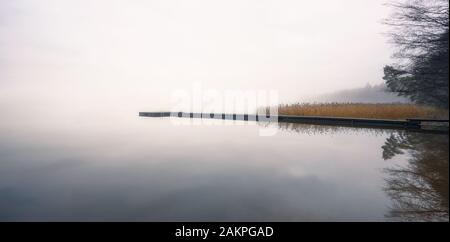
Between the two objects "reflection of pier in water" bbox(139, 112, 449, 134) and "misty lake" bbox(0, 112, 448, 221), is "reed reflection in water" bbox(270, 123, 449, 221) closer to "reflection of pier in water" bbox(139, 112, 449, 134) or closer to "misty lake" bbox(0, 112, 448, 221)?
"misty lake" bbox(0, 112, 448, 221)

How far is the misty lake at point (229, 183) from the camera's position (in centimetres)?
404

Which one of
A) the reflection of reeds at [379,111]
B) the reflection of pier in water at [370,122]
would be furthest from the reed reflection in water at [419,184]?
the reflection of reeds at [379,111]

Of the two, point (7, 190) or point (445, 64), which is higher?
point (445, 64)

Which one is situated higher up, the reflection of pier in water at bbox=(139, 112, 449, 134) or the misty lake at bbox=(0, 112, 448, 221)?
the reflection of pier in water at bbox=(139, 112, 449, 134)

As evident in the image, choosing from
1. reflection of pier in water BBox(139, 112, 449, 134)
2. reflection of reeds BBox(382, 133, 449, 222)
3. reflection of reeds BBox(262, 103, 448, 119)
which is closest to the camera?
reflection of reeds BBox(382, 133, 449, 222)

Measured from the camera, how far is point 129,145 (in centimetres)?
998

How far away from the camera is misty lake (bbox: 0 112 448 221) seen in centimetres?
404

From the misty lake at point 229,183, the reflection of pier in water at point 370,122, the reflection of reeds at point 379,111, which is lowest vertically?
the misty lake at point 229,183

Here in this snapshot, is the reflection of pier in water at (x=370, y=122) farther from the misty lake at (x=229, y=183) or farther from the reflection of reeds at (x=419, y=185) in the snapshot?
the reflection of reeds at (x=419, y=185)

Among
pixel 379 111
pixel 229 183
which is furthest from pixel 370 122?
pixel 229 183

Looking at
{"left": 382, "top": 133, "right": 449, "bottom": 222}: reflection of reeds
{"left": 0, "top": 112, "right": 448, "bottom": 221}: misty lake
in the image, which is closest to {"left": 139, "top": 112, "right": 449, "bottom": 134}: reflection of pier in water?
{"left": 0, "top": 112, "right": 448, "bottom": 221}: misty lake
